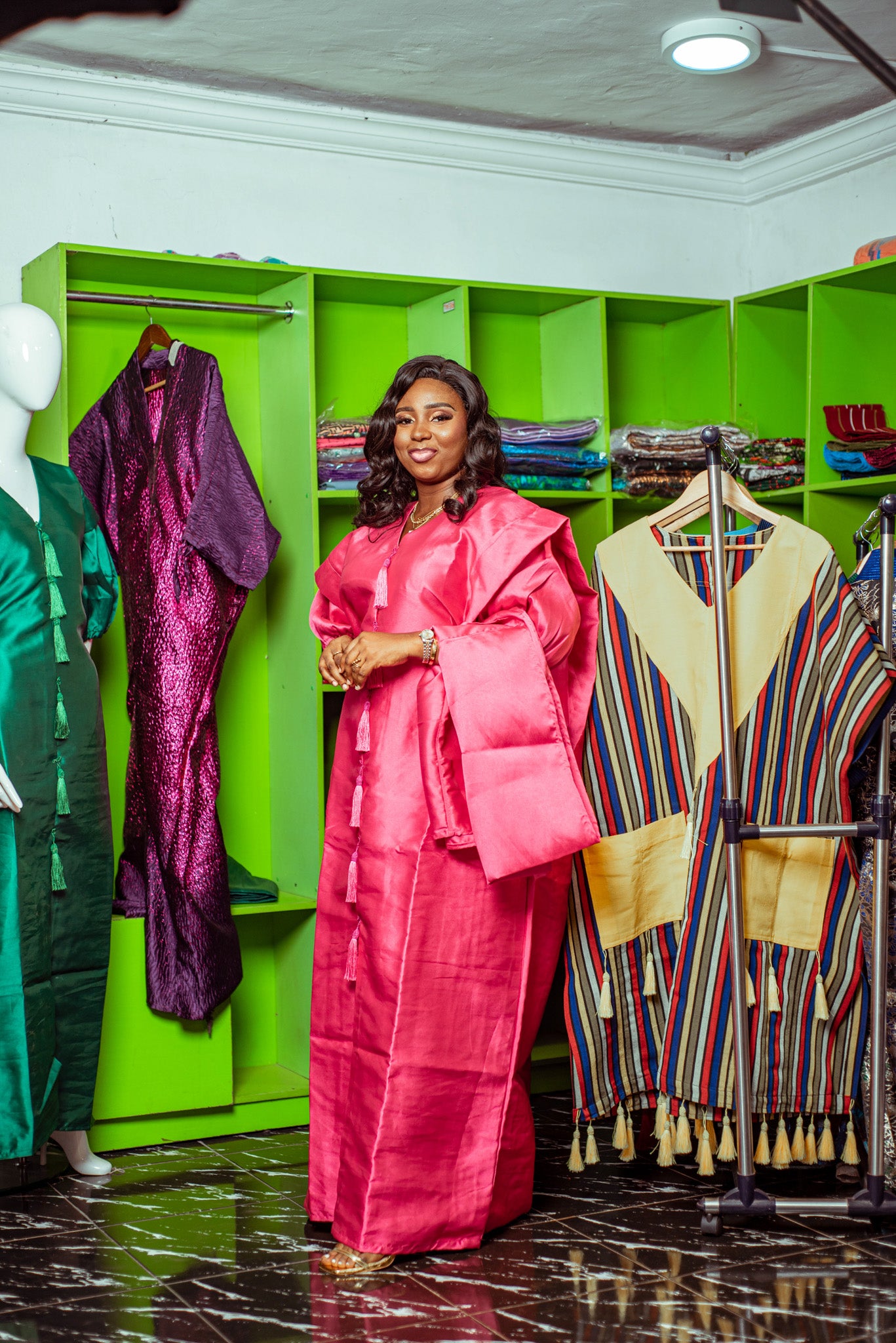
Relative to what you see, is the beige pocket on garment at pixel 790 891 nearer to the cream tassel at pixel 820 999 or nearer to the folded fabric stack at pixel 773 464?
the cream tassel at pixel 820 999

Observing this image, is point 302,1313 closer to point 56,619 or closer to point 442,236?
point 56,619

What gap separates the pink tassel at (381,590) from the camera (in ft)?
9.23

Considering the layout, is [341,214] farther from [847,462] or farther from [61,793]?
[61,793]

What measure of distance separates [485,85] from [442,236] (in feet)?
1.53

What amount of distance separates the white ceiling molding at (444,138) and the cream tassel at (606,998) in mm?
2362

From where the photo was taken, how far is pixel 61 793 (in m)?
3.13

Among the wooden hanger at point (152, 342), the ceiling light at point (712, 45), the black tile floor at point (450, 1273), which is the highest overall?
the ceiling light at point (712, 45)

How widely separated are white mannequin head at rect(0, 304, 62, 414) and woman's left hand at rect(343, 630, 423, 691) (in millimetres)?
956

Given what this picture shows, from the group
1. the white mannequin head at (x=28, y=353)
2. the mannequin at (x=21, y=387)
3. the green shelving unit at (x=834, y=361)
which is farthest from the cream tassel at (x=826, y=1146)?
the white mannequin head at (x=28, y=353)

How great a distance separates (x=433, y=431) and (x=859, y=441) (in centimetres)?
138

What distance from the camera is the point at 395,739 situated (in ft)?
8.99

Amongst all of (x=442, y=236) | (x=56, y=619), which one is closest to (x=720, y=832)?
(x=56, y=619)

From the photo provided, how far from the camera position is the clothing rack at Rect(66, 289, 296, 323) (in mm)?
3398

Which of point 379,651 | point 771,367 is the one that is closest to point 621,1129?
point 379,651
